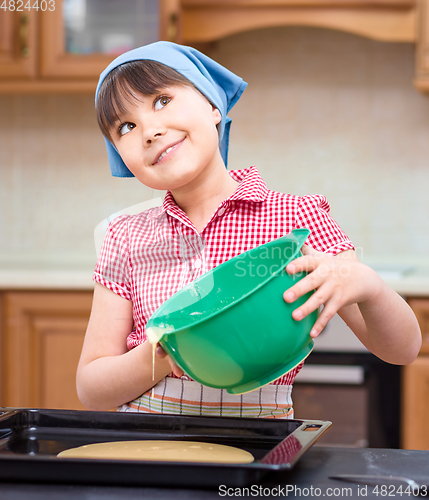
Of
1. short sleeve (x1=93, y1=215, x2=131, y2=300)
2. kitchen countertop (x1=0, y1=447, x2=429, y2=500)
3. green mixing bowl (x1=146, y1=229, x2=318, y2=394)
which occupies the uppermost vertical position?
short sleeve (x1=93, y1=215, x2=131, y2=300)

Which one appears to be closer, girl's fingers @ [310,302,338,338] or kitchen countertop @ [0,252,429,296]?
girl's fingers @ [310,302,338,338]

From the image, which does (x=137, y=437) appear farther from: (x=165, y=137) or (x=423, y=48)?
(x=423, y=48)

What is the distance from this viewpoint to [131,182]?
6.28ft

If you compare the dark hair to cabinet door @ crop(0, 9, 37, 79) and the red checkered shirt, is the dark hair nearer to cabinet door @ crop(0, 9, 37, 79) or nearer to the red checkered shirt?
the red checkered shirt

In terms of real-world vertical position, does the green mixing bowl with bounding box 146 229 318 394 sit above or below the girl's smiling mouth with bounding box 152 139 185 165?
below

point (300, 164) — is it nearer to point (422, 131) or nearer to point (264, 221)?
point (422, 131)

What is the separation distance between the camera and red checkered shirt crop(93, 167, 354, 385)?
748mm

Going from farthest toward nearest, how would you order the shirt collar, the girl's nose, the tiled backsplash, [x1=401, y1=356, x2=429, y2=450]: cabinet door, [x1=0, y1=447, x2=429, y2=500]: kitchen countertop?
the tiled backsplash < [x1=401, y1=356, x2=429, y2=450]: cabinet door < the shirt collar < the girl's nose < [x1=0, y1=447, x2=429, y2=500]: kitchen countertop

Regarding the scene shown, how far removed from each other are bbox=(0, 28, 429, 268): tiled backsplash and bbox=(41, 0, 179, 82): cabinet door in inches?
10.1

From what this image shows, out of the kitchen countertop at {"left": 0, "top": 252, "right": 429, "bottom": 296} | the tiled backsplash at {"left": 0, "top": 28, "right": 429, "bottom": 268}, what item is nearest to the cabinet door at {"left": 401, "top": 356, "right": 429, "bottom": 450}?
the kitchen countertop at {"left": 0, "top": 252, "right": 429, "bottom": 296}

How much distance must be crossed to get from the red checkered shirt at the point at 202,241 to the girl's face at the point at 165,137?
0.10 metres

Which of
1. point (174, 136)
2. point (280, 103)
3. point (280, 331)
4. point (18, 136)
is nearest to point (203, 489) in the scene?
point (280, 331)

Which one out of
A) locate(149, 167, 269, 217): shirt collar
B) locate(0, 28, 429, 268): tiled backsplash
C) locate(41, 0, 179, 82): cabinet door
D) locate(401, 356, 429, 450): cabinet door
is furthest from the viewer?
locate(0, 28, 429, 268): tiled backsplash

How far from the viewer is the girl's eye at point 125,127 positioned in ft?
2.21
